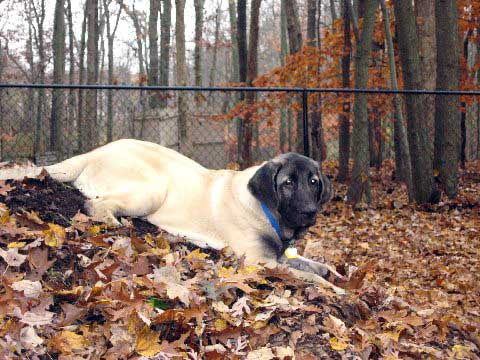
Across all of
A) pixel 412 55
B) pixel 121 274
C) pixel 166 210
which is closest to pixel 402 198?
pixel 412 55

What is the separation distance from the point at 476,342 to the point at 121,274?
96.3 inches

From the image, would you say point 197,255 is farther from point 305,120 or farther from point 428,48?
point 428,48

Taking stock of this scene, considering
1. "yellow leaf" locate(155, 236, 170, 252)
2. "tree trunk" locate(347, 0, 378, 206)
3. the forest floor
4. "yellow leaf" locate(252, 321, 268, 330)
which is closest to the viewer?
the forest floor

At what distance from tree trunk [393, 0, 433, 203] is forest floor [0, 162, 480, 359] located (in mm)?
4069

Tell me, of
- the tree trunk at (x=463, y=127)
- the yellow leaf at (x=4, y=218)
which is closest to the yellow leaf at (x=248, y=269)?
the yellow leaf at (x=4, y=218)

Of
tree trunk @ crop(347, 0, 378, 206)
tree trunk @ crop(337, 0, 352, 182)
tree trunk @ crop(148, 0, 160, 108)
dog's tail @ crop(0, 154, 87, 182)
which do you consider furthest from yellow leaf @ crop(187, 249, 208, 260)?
tree trunk @ crop(148, 0, 160, 108)

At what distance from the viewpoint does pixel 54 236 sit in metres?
4.11

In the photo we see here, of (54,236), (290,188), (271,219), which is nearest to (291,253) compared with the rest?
(271,219)

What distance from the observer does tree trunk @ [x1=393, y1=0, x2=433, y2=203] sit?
956 centimetres

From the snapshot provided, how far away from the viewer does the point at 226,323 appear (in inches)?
134

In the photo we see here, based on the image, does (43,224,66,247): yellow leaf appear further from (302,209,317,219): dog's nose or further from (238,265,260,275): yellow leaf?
(302,209,317,219): dog's nose

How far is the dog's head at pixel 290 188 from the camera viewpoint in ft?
15.4

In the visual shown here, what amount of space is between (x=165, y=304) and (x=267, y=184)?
63.9 inches

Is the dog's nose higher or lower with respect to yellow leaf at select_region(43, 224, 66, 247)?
higher
